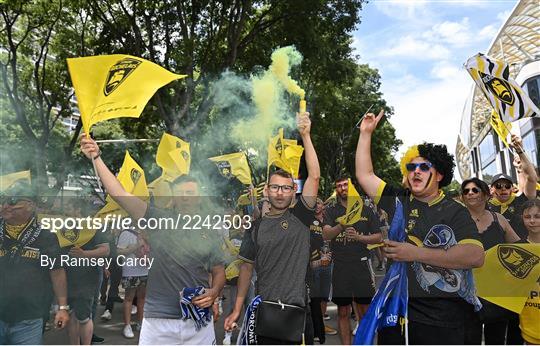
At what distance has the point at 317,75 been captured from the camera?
13.6 meters

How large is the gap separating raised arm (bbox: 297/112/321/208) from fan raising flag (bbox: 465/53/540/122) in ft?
8.93

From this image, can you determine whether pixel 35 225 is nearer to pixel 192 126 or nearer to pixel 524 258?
pixel 524 258

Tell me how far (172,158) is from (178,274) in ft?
4.09

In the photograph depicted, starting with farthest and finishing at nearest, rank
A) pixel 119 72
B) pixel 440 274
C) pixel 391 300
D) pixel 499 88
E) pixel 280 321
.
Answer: pixel 499 88 → pixel 119 72 → pixel 280 321 → pixel 391 300 → pixel 440 274

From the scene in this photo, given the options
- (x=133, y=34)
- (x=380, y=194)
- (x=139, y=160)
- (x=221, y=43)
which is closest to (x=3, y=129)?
(x=139, y=160)

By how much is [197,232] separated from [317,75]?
1077cm

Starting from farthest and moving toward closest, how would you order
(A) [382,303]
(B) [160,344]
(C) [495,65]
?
(C) [495,65] → (B) [160,344] → (A) [382,303]

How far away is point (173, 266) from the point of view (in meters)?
3.38

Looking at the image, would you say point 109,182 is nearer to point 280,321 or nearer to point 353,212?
point 280,321

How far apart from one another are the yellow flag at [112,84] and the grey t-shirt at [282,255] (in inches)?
47.1

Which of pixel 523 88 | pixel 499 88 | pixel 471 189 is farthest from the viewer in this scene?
pixel 523 88

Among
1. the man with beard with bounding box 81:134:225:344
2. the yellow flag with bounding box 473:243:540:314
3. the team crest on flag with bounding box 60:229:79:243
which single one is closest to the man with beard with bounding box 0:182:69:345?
the team crest on flag with bounding box 60:229:79:243

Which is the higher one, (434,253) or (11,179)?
(11,179)

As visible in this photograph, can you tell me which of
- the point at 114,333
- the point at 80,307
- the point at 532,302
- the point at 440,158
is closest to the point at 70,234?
the point at 80,307
